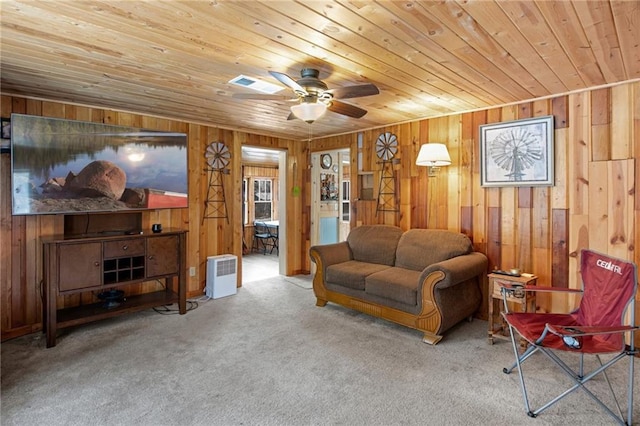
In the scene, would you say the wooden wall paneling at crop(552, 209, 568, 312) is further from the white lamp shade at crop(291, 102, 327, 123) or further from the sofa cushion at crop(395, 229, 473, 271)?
the white lamp shade at crop(291, 102, 327, 123)

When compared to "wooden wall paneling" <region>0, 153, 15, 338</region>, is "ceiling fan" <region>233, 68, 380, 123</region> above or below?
above

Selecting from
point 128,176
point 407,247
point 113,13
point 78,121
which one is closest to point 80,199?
point 128,176

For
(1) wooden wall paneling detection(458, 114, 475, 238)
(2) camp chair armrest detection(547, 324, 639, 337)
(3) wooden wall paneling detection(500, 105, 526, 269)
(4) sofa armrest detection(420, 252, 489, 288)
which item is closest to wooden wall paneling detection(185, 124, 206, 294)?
(4) sofa armrest detection(420, 252, 489, 288)

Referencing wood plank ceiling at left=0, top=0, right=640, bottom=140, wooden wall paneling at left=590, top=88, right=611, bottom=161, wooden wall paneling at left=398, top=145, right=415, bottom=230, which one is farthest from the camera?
wooden wall paneling at left=398, top=145, right=415, bottom=230

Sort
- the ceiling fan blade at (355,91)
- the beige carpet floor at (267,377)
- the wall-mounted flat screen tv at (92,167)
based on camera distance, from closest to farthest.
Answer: the beige carpet floor at (267,377)
the ceiling fan blade at (355,91)
the wall-mounted flat screen tv at (92,167)

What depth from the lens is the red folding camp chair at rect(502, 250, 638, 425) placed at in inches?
75.2

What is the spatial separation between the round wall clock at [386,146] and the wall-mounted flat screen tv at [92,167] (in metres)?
2.48

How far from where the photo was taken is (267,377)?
7.92ft

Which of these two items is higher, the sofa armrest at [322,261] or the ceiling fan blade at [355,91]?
the ceiling fan blade at [355,91]

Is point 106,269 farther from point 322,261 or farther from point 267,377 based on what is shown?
point 322,261

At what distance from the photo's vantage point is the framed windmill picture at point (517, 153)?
10.4 feet

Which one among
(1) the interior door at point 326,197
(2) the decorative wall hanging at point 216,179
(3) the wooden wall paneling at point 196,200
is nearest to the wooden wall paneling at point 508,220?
(1) the interior door at point 326,197

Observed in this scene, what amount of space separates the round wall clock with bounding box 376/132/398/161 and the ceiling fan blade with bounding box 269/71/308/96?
7.02 feet

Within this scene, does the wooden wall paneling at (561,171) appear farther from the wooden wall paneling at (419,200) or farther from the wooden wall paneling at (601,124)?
the wooden wall paneling at (419,200)
